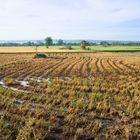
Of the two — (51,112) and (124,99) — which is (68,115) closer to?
(51,112)

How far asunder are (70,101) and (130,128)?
4.32 metres

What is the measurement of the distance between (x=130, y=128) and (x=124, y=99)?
4926 mm

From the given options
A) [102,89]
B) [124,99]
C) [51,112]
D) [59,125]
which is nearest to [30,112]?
[51,112]

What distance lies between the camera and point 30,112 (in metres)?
11.2

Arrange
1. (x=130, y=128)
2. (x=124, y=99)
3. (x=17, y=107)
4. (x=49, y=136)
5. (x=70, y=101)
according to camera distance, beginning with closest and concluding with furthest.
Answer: (x=49, y=136) → (x=130, y=128) → (x=17, y=107) → (x=70, y=101) → (x=124, y=99)

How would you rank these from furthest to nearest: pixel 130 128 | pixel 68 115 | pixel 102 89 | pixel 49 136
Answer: pixel 102 89
pixel 68 115
pixel 130 128
pixel 49 136

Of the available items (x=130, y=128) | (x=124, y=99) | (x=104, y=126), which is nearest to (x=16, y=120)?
(x=104, y=126)

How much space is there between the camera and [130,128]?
9.77 meters

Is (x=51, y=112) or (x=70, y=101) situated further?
(x=70, y=101)

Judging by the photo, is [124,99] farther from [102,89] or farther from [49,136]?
[49,136]

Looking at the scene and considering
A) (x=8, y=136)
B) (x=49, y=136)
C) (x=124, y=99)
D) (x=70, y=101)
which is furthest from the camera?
(x=124, y=99)

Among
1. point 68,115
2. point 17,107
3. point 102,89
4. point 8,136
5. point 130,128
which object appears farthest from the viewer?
point 102,89

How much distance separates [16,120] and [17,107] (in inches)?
82.3

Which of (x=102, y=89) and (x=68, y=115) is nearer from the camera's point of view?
(x=68, y=115)
